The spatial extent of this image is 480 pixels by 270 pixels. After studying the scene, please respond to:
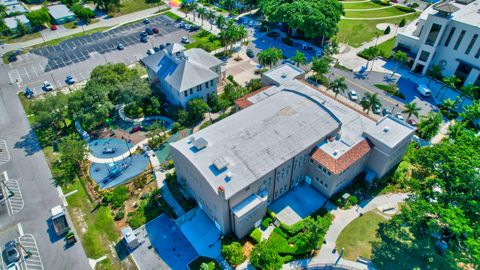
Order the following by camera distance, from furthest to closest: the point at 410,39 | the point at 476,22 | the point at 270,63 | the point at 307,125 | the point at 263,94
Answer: the point at 410,39
the point at 270,63
the point at 476,22
the point at 263,94
the point at 307,125

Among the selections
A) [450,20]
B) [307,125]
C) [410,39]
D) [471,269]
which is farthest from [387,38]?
[471,269]

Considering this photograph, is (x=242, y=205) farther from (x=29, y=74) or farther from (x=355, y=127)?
(x=29, y=74)

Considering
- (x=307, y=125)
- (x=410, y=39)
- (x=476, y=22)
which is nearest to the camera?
(x=307, y=125)

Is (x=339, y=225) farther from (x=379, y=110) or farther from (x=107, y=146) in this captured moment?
(x=107, y=146)

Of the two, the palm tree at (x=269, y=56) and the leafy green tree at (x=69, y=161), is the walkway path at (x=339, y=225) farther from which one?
the leafy green tree at (x=69, y=161)

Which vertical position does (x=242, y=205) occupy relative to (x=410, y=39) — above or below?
below

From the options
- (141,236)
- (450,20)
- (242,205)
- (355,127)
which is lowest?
(141,236)
